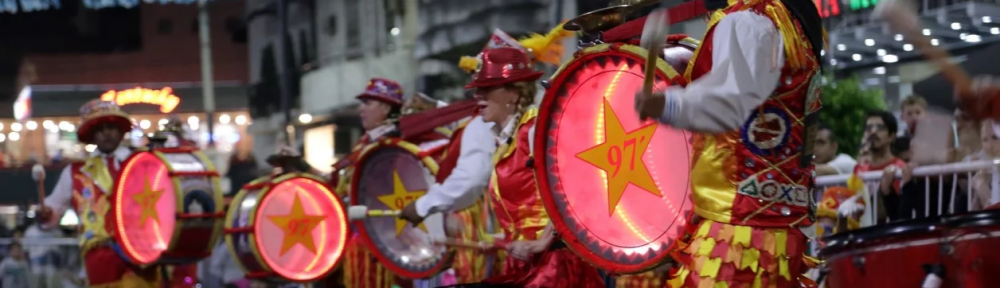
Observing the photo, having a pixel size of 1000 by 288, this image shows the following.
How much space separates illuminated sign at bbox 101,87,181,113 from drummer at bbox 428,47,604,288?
2997cm

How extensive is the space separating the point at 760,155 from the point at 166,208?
6568 millimetres

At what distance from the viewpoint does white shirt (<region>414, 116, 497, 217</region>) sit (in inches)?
261

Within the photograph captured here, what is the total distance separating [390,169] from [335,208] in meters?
0.60

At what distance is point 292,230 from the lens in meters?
8.80

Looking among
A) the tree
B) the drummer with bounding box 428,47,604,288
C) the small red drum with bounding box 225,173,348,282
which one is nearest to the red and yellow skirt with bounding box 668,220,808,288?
the drummer with bounding box 428,47,604,288

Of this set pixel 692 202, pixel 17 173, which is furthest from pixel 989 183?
pixel 17 173

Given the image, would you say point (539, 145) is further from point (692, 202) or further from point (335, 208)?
point (335, 208)

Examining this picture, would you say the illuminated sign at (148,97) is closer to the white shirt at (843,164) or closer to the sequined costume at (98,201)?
the sequined costume at (98,201)

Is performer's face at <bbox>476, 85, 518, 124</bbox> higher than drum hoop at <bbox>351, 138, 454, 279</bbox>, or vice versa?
performer's face at <bbox>476, 85, 518, 124</bbox>

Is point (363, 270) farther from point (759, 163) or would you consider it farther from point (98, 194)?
point (759, 163)

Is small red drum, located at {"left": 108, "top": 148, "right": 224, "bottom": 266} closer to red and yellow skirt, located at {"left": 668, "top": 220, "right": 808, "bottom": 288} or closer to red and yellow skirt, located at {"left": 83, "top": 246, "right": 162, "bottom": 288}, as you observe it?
red and yellow skirt, located at {"left": 83, "top": 246, "right": 162, "bottom": 288}

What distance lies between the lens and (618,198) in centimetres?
464

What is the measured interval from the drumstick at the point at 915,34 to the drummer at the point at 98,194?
7.15 meters

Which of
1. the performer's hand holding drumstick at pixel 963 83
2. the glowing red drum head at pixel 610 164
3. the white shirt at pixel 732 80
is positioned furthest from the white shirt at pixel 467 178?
A: the performer's hand holding drumstick at pixel 963 83
